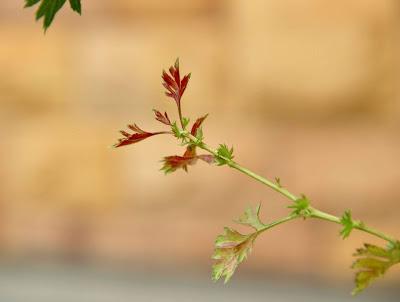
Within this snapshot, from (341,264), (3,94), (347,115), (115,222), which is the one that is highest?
(3,94)

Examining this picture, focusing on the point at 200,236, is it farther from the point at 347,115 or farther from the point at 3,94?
the point at 3,94

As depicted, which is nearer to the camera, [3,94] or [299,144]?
[299,144]

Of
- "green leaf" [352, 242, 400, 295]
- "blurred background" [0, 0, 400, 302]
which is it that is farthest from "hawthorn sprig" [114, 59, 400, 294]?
"blurred background" [0, 0, 400, 302]

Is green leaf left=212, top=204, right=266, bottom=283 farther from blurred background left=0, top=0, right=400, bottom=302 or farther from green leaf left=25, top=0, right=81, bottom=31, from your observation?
blurred background left=0, top=0, right=400, bottom=302

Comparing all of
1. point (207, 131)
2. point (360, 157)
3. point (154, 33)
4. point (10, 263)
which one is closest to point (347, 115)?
point (360, 157)

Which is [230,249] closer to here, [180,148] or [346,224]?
[346,224]

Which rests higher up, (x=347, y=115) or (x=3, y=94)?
(x=3, y=94)
